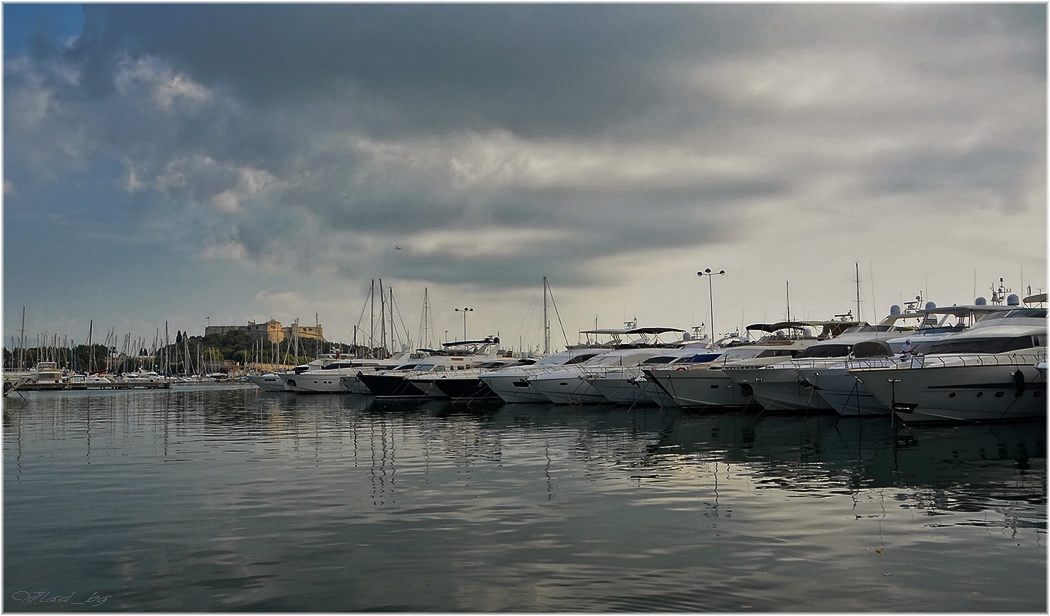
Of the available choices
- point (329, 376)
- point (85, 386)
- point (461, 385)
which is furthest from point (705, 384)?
point (85, 386)

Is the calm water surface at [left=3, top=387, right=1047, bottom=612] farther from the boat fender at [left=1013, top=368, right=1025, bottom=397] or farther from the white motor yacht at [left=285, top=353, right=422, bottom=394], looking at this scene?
the white motor yacht at [left=285, top=353, right=422, bottom=394]

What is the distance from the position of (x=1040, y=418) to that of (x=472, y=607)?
25883 millimetres

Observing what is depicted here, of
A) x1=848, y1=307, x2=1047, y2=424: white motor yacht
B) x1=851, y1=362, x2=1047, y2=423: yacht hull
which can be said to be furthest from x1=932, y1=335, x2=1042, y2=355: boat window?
x1=851, y1=362, x2=1047, y2=423: yacht hull

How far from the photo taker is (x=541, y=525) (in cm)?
1316

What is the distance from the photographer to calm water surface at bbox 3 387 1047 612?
379 inches

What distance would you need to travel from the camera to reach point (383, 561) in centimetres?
1109

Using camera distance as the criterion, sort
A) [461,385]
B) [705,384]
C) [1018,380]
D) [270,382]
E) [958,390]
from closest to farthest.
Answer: [1018,380], [958,390], [705,384], [461,385], [270,382]

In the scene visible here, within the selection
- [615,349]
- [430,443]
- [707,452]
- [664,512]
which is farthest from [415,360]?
[664,512]

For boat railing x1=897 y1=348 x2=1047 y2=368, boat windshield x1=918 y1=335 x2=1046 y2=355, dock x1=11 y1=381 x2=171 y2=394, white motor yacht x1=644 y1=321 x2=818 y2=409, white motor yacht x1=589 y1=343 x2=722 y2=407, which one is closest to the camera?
boat railing x1=897 y1=348 x2=1047 y2=368

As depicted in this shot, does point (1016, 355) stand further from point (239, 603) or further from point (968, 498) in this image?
point (239, 603)

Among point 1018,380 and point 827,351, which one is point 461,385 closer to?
point 827,351

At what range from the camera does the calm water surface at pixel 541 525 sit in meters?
9.62
